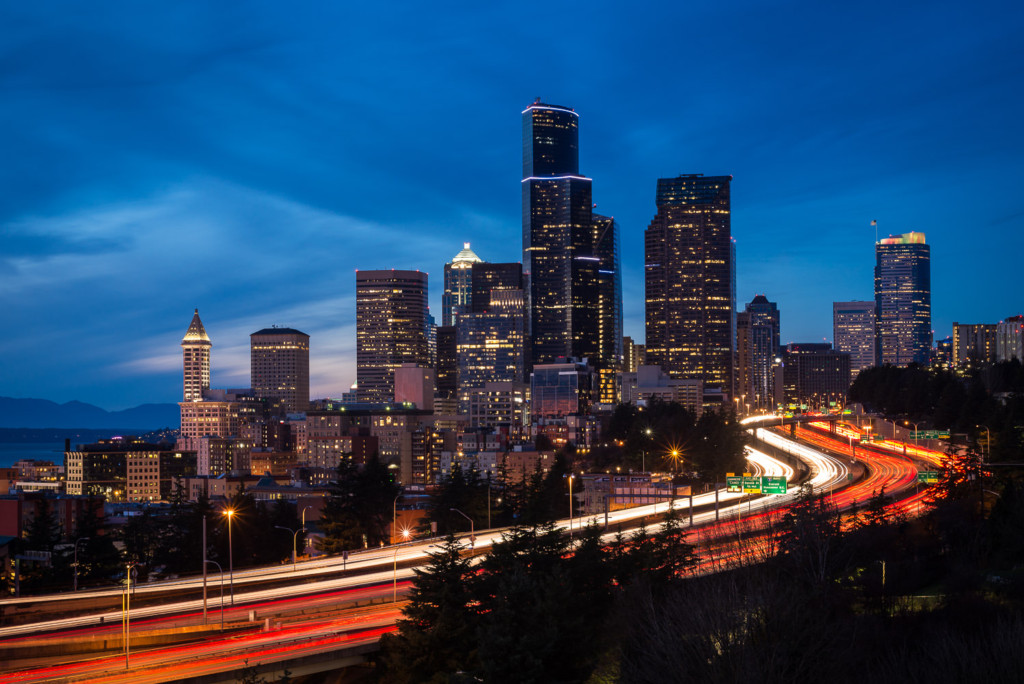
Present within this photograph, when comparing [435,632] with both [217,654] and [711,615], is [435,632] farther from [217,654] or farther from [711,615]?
[711,615]

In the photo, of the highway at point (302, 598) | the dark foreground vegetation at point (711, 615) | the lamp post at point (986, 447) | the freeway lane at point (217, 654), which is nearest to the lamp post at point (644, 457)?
the highway at point (302, 598)

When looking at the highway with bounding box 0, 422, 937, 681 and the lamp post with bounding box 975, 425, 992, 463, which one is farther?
the lamp post with bounding box 975, 425, 992, 463

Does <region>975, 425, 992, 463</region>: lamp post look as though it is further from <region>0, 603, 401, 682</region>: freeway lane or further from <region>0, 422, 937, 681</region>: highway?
<region>0, 603, 401, 682</region>: freeway lane

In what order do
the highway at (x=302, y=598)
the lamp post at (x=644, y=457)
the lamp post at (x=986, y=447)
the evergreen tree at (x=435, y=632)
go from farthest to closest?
the lamp post at (x=644, y=457) → the lamp post at (x=986, y=447) → the highway at (x=302, y=598) → the evergreen tree at (x=435, y=632)

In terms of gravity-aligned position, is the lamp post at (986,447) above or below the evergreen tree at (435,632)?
above

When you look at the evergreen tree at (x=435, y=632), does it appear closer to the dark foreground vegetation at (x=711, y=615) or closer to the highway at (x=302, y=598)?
the dark foreground vegetation at (x=711, y=615)

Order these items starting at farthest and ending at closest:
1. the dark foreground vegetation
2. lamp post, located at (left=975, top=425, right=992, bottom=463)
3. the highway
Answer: lamp post, located at (left=975, top=425, right=992, bottom=463) → the highway → the dark foreground vegetation

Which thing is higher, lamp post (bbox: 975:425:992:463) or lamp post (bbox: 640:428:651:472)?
lamp post (bbox: 975:425:992:463)

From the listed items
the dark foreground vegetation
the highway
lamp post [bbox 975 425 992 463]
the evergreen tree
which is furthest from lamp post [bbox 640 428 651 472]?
the evergreen tree

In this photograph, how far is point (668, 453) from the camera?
11150 cm

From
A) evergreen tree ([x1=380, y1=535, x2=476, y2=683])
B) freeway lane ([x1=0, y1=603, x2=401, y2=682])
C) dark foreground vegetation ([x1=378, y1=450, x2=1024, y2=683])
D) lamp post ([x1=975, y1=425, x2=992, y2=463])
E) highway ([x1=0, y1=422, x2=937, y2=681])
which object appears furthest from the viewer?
lamp post ([x1=975, y1=425, x2=992, y2=463])

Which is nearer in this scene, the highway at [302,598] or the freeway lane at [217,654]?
the freeway lane at [217,654]

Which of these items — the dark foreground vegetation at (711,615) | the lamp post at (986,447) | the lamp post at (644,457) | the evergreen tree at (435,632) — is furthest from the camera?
the lamp post at (644,457)

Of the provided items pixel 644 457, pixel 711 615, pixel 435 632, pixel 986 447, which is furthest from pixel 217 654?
pixel 644 457
